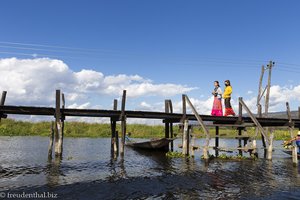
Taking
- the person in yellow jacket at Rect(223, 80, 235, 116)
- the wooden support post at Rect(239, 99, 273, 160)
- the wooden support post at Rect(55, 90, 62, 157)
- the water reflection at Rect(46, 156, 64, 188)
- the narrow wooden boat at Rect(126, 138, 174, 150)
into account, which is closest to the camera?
the water reflection at Rect(46, 156, 64, 188)

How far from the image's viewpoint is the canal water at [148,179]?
441 inches

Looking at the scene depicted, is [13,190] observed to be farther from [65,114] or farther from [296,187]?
[296,187]

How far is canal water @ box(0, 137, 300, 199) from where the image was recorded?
11211 millimetres

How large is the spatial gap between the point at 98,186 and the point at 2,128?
32.4m

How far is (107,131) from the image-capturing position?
4372 centimetres

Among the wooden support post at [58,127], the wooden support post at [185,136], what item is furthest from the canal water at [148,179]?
the wooden support post at [185,136]

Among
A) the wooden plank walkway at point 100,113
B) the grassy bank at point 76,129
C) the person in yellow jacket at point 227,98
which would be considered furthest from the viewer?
the grassy bank at point 76,129

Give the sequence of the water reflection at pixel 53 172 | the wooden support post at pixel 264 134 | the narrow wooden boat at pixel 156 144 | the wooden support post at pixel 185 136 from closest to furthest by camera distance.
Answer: the water reflection at pixel 53 172, the wooden support post at pixel 264 134, the wooden support post at pixel 185 136, the narrow wooden boat at pixel 156 144

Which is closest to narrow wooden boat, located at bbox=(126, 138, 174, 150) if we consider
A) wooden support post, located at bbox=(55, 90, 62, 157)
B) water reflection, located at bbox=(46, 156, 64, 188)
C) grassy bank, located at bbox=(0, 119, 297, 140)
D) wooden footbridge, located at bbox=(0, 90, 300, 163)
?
wooden footbridge, located at bbox=(0, 90, 300, 163)

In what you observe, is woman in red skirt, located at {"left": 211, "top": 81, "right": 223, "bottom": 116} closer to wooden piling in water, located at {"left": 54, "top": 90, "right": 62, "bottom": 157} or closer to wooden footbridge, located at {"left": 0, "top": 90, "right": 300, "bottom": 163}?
wooden footbridge, located at {"left": 0, "top": 90, "right": 300, "bottom": 163}

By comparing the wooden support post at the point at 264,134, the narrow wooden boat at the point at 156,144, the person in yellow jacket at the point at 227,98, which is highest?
the person in yellow jacket at the point at 227,98

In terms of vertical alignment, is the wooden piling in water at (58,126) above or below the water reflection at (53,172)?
above

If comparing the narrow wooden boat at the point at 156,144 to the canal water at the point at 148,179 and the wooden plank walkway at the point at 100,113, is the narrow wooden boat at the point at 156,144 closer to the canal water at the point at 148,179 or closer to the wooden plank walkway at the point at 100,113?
the wooden plank walkway at the point at 100,113

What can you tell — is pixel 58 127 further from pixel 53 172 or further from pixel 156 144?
pixel 156 144
